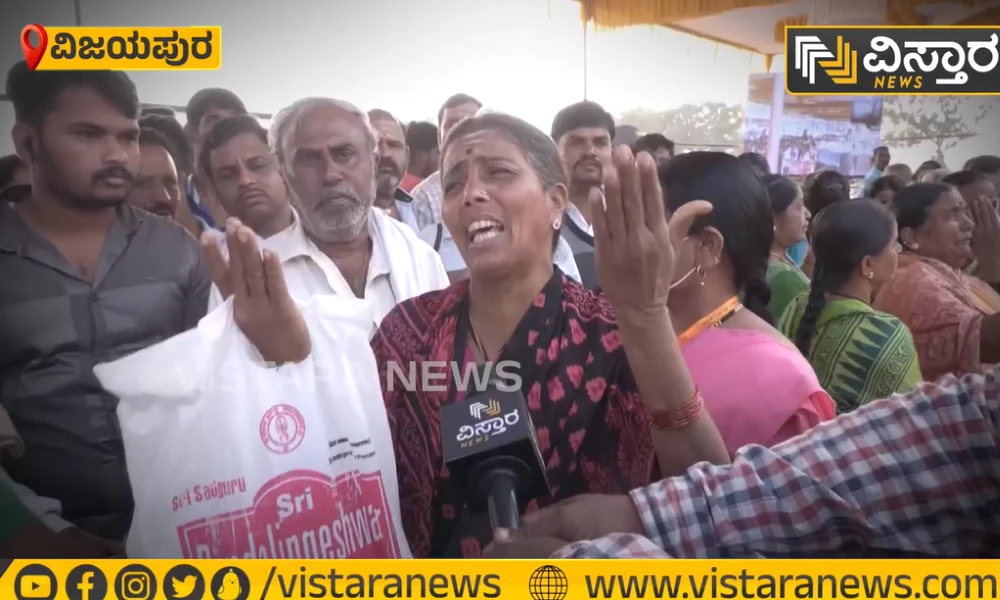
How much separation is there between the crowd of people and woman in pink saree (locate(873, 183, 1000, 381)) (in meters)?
0.03

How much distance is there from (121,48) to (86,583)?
1.16 meters

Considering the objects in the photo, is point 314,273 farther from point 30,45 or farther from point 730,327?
point 730,327

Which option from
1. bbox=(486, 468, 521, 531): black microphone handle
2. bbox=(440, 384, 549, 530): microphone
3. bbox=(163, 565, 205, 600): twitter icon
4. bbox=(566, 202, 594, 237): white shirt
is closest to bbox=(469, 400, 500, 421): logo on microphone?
bbox=(440, 384, 549, 530): microphone

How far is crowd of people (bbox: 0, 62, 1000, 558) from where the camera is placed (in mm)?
1562

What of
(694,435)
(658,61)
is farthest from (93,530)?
(658,61)

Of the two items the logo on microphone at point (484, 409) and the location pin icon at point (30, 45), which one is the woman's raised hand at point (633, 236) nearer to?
the logo on microphone at point (484, 409)

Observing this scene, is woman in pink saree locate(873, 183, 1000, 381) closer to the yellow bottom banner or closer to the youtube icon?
the yellow bottom banner

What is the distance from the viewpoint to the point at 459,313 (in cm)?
165

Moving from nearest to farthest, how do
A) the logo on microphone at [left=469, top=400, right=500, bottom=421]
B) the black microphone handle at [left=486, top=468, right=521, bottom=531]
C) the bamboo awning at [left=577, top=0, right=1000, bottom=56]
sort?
the black microphone handle at [left=486, top=468, right=521, bottom=531] < the logo on microphone at [left=469, top=400, right=500, bottom=421] < the bamboo awning at [left=577, top=0, right=1000, bottom=56]

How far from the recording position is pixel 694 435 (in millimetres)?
1524

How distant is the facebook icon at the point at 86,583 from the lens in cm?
170

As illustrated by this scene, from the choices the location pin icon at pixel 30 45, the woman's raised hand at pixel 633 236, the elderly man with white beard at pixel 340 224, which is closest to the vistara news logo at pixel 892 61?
the woman's raised hand at pixel 633 236

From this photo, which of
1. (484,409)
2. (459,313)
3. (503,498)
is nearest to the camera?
(503,498)

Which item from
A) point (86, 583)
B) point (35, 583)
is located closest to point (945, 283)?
point (86, 583)
